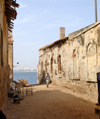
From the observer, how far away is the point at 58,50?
1758 cm

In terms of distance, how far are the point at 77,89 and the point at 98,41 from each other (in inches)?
178

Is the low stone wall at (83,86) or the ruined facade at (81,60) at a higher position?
the ruined facade at (81,60)

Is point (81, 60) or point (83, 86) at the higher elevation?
point (81, 60)

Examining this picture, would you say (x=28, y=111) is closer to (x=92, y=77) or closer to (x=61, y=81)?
(x=92, y=77)

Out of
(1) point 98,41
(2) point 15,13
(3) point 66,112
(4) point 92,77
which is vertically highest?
(2) point 15,13

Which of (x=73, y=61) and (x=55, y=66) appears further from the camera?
(x=55, y=66)

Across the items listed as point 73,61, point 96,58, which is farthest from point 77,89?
point 96,58

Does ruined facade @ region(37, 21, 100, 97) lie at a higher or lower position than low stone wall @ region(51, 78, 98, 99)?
higher

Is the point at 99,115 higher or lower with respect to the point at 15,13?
Result: lower

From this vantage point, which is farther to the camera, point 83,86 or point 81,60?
point 81,60

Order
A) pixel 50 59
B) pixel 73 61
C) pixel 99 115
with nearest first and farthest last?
pixel 99 115 → pixel 73 61 → pixel 50 59

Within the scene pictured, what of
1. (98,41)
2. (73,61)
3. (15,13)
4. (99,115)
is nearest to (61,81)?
(73,61)

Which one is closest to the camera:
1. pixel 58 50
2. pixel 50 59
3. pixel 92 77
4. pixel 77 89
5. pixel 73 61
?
pixel 92 77

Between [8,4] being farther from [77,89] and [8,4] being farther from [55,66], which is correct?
[55,66]
